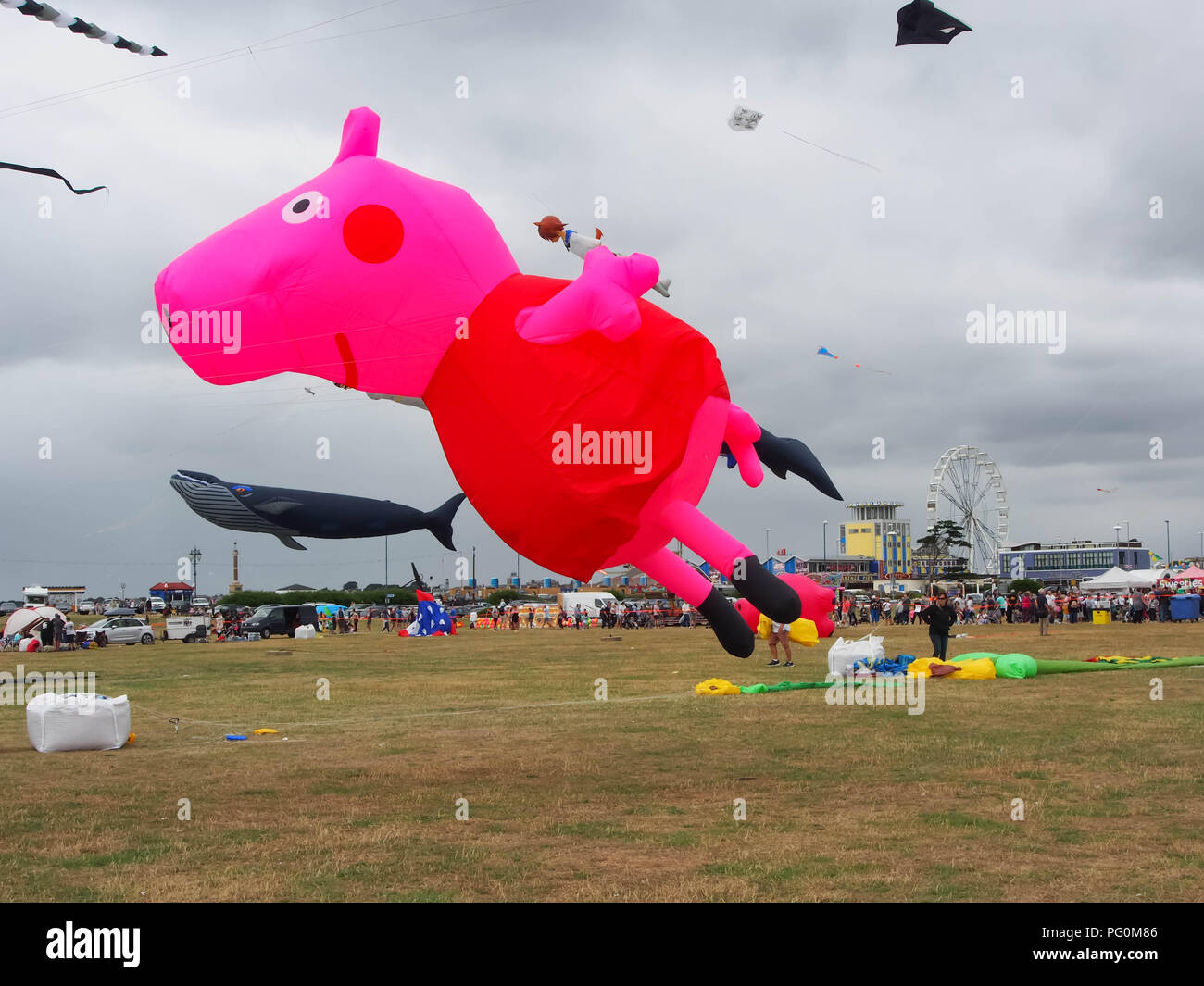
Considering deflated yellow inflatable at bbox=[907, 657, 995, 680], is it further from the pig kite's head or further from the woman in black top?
the pig kite's head

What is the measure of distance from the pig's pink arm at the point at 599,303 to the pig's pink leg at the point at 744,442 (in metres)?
1.41

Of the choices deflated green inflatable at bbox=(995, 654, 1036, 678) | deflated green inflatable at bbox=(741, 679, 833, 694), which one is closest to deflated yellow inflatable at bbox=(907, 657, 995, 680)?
deflated green inflatable at bbox=(995, 654, 1036, 678)

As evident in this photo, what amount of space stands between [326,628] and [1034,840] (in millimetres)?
52591

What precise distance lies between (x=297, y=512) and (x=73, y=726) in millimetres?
8650

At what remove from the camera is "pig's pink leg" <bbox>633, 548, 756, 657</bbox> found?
760 cm

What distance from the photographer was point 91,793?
427 inches

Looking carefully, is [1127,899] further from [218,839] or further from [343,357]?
[218,839]

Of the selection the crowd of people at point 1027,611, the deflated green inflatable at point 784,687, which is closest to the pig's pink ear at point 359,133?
the deflated green inflatable at point 784,687

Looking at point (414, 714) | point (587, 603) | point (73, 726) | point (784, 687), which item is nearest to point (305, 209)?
point (73, 726)

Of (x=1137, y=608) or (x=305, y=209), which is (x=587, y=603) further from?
(x=305, y=209)

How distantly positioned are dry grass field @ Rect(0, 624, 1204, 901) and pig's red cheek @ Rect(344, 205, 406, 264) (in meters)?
4.06

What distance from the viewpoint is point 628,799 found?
1015cm

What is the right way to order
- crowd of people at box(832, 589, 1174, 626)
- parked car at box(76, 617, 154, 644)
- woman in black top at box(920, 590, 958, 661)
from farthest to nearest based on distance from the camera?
crowd of people at box(832, 589, 1174, 626), parked car at box(76, 617, 154, 644), woman in black top at box(920, 590, 958, 661)
